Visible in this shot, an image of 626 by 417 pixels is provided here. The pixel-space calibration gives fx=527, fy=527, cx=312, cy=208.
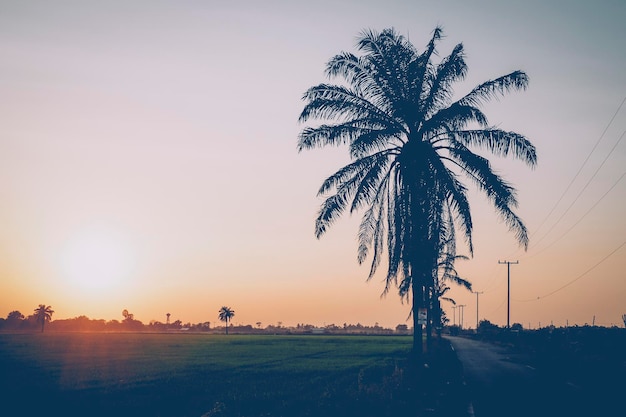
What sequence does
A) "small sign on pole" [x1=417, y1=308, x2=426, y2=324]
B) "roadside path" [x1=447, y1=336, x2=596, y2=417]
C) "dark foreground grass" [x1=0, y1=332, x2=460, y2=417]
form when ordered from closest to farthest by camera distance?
"roadside path" [x1=447, y1=336, x2=596, y2=417] → "dark foreground grass" [x1=0, y1=332, x2=460, y2=417] → "small sign on pole" [x1=417, y1=308, x2=426, y2=324]

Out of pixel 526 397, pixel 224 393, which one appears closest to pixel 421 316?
pixel 526 397

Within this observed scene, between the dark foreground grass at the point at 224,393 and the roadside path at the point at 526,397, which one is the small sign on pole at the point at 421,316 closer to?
the dark foreground grass at the point at 224,393

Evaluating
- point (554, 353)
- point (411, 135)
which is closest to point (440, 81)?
point (411, 135)

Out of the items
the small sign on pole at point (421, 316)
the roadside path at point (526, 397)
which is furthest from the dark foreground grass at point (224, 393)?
the small sign on pole at point (421, 316)

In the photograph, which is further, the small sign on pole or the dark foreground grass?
the small sign on pole

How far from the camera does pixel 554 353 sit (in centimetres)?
3959

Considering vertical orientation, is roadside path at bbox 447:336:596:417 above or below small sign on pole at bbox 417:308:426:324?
below

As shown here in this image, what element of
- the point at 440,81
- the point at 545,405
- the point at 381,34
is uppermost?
the point at 381,34

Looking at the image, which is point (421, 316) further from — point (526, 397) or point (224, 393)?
point (224, 393)

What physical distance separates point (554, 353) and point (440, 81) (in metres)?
27.2

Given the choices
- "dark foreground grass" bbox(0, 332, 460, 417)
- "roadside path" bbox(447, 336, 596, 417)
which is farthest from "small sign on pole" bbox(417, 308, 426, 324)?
"roadside path" bbox(447, 336, 596, 417)

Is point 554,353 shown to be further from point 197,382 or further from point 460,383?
point 197,382

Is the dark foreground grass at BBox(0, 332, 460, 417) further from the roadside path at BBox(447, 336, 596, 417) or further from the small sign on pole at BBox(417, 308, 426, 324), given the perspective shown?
the small sign on pole at BBox(417, 308, 426, 324)

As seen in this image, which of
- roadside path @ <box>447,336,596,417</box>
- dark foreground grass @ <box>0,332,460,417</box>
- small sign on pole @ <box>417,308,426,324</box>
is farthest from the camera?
small sign on pole @ <box>417,308,426,324</box>
